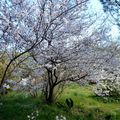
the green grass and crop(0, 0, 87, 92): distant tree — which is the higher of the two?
crop(0, 0, 87, 92): distant tree

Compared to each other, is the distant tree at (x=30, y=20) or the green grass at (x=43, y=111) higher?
the distant tree at (x=30, y=20)

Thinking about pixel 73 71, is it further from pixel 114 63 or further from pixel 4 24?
pixel 4 24

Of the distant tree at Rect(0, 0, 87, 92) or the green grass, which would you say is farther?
the green grass

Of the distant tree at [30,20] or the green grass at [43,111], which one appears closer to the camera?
the distant tree at [30,20]

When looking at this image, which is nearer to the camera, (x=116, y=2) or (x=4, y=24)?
(x=4, y=24)

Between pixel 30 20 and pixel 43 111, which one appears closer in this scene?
pixel 30 20

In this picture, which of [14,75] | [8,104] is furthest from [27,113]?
[14,75]

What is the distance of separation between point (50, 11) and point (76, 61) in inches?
104

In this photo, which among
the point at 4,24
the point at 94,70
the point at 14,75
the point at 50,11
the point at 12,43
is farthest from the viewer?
the point at 14,75

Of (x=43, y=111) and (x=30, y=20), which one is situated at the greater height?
(x=30, y=20)

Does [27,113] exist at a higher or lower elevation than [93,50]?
lower

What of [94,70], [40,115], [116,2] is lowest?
[40,115]

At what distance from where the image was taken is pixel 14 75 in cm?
1370

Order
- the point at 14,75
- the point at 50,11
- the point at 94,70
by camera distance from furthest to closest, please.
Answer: the point at 14,75 < the point at 94,70 < the point at 50,11
